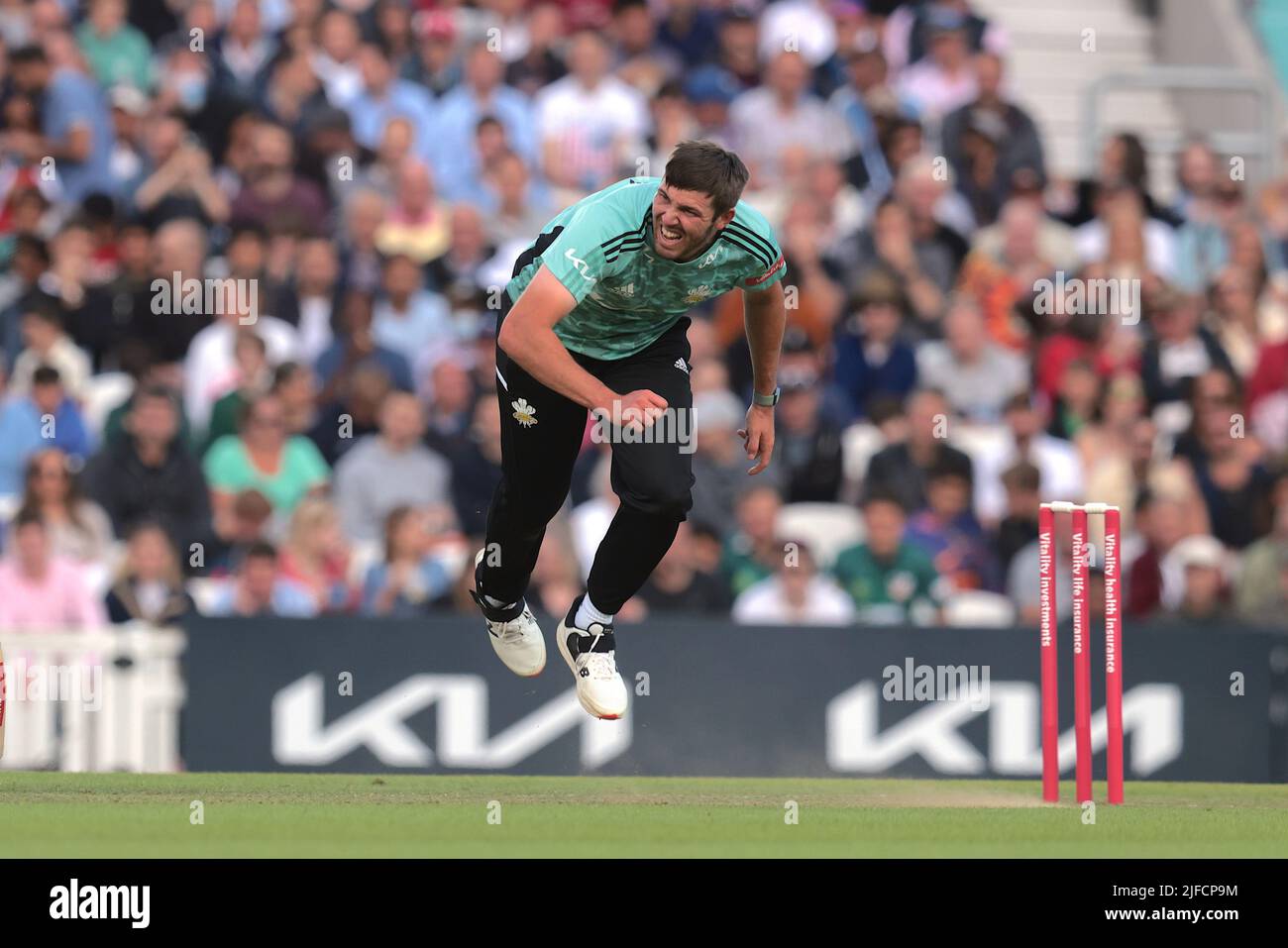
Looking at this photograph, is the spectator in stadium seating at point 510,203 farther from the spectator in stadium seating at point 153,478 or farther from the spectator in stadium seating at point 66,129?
the spectator in stadium seating at point 153,478

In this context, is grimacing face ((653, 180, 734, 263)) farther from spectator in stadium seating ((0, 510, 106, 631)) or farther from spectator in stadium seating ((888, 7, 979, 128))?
spectator in stadium seating ((888, 7, 979, 128))

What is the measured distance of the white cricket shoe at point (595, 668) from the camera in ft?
34.7

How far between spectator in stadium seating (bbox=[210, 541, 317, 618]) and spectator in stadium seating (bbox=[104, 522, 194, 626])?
0.29 metres

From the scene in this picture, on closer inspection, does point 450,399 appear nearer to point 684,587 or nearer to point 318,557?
point 318,557

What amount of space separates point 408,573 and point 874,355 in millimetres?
3568

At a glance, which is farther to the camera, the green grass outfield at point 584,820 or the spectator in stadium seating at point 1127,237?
the spectator in stadium seating at point 1127,237

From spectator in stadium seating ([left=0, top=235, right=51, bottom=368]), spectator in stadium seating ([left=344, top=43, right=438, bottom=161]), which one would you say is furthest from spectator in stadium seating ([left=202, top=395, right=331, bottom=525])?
spectator in stadium seating ([left=344, top=43, right=438, bottom=161])

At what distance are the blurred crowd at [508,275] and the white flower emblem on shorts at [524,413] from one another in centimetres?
384

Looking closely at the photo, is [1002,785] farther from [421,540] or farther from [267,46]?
[267,46]

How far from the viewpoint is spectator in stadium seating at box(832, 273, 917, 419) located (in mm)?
15867

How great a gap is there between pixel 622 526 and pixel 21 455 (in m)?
6.00

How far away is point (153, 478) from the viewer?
573 inches

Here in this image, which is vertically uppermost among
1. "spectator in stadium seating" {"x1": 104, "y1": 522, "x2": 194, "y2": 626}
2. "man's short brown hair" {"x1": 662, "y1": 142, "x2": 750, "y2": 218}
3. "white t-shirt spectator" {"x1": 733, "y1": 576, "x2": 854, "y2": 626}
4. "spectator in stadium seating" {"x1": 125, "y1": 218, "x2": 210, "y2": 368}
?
"spectator in stadium seating" {"x1": 125, "y1": 218, "x2": 210, "y2": 368}

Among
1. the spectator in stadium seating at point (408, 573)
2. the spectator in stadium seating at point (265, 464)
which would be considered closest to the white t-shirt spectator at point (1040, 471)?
the spectator in stadium seating at point (408, 573)
